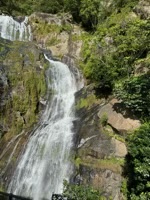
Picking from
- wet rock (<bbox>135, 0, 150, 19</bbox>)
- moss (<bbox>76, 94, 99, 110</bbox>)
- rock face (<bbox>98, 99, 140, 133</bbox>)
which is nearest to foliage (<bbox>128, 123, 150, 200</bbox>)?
rock face (<bbox>98, 99, 140, 133</bbox>)

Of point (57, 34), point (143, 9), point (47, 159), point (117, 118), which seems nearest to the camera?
point (117, 118)

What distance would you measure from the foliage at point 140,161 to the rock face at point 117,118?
2.64 m

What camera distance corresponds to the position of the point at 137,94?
648 inches

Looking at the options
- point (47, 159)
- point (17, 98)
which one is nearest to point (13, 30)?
point (17, 98)

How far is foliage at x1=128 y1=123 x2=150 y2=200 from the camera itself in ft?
40.9

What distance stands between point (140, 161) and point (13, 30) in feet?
86.0

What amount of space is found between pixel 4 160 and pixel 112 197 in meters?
8.01

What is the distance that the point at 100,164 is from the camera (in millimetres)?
15172

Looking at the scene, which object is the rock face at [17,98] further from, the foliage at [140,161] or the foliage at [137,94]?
the foliage at [140,161]

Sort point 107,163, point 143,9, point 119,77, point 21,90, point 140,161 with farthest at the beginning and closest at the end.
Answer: point 143,9
point 21,90
point 119,77
point 107,163
point 140,161

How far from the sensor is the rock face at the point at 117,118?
1633cm

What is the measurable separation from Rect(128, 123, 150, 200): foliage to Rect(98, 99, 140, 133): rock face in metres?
2.64

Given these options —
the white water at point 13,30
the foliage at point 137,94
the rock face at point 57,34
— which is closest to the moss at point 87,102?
the foliage at point 137,94

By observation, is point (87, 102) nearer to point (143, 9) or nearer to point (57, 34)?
point (143, 9)
